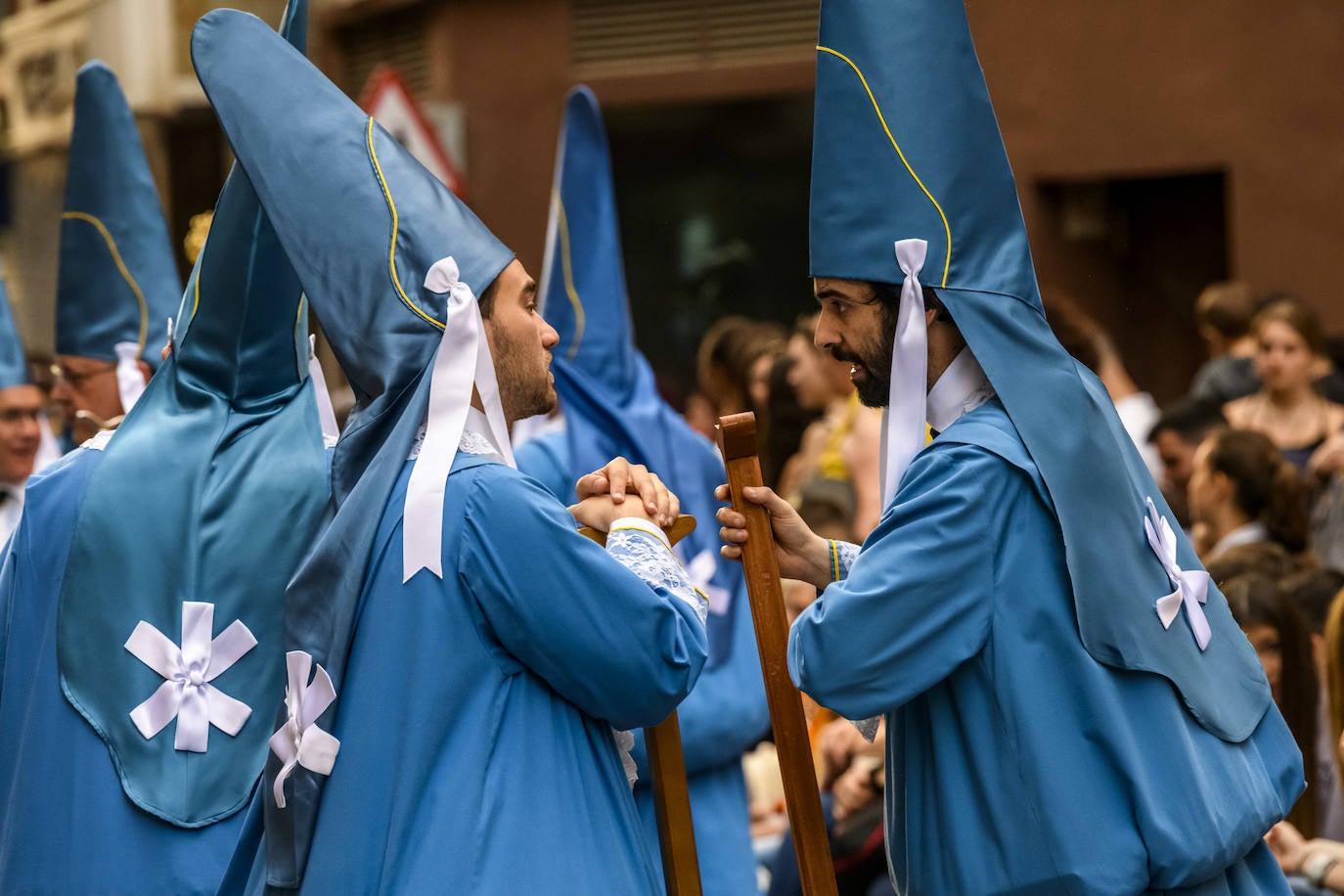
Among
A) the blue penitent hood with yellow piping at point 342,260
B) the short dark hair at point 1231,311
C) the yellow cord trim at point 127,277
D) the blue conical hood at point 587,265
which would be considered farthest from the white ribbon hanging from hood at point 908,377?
the short dark hair at point 1231,311

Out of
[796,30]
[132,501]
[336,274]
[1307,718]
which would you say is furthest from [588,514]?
[796,30]

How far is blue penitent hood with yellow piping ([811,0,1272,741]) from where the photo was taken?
3.24m

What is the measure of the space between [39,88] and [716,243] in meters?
8.35

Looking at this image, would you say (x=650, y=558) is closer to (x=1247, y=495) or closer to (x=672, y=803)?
(x=672, y=803)

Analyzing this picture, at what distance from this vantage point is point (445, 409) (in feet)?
11.1

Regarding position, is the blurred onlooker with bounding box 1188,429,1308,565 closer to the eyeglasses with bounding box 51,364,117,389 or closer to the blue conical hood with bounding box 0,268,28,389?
the eyeglasses with bounding box 51,364,117,389

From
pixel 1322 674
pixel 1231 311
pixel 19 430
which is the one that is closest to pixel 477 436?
pixel 1322 674

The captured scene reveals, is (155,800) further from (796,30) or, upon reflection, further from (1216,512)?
(796,30)

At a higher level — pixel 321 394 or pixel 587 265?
pixel 321 394

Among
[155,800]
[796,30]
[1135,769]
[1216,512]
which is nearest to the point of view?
[1135,769]

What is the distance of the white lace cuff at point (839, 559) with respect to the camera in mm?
3559

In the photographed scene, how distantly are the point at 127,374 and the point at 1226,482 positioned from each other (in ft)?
11.0

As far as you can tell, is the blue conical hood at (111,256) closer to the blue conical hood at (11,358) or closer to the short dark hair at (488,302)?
the blue conical hood at (11,358)

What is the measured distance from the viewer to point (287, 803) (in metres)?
3.37
